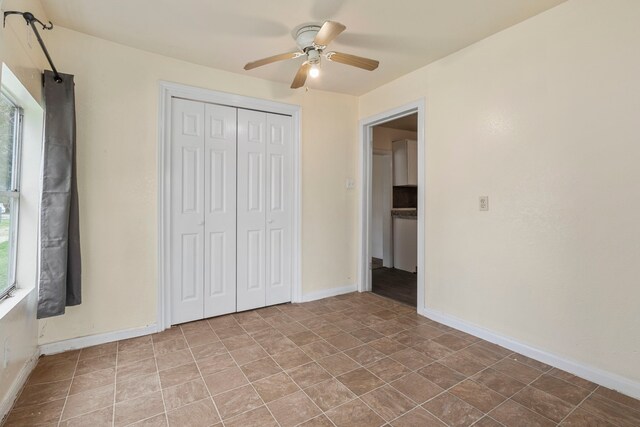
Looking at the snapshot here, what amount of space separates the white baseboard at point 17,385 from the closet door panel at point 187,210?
0.96 metres

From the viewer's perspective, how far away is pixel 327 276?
3705mm

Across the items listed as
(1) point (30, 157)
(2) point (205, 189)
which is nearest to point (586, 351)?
(2) point (205, 189)

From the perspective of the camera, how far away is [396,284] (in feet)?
14.0

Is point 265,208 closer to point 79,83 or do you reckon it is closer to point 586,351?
point 79,83

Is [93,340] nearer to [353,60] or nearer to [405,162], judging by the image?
[353,60]

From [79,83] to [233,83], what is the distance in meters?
1.25

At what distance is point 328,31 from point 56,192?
210cm

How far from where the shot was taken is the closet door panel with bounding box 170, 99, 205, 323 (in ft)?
9.21

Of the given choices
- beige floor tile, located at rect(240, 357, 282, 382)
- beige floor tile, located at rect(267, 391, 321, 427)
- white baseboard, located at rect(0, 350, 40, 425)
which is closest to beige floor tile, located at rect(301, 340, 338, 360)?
beige floor tile, located at rect(240, 357, 282, 382)

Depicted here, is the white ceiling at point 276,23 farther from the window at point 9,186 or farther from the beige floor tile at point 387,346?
the beige floor tile at point 387,346

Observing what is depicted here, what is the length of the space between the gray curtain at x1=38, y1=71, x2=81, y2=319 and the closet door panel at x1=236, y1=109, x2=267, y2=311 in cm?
136

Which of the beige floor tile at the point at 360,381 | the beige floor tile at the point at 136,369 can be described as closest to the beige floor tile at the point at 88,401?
the beige floor tile at the point at 136,369

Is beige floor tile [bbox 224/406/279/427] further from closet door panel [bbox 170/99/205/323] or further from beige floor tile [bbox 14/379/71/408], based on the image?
closet door panel [bbox 170/99/205/323]

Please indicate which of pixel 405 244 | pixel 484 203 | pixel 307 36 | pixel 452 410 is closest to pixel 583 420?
pixel 452 410
